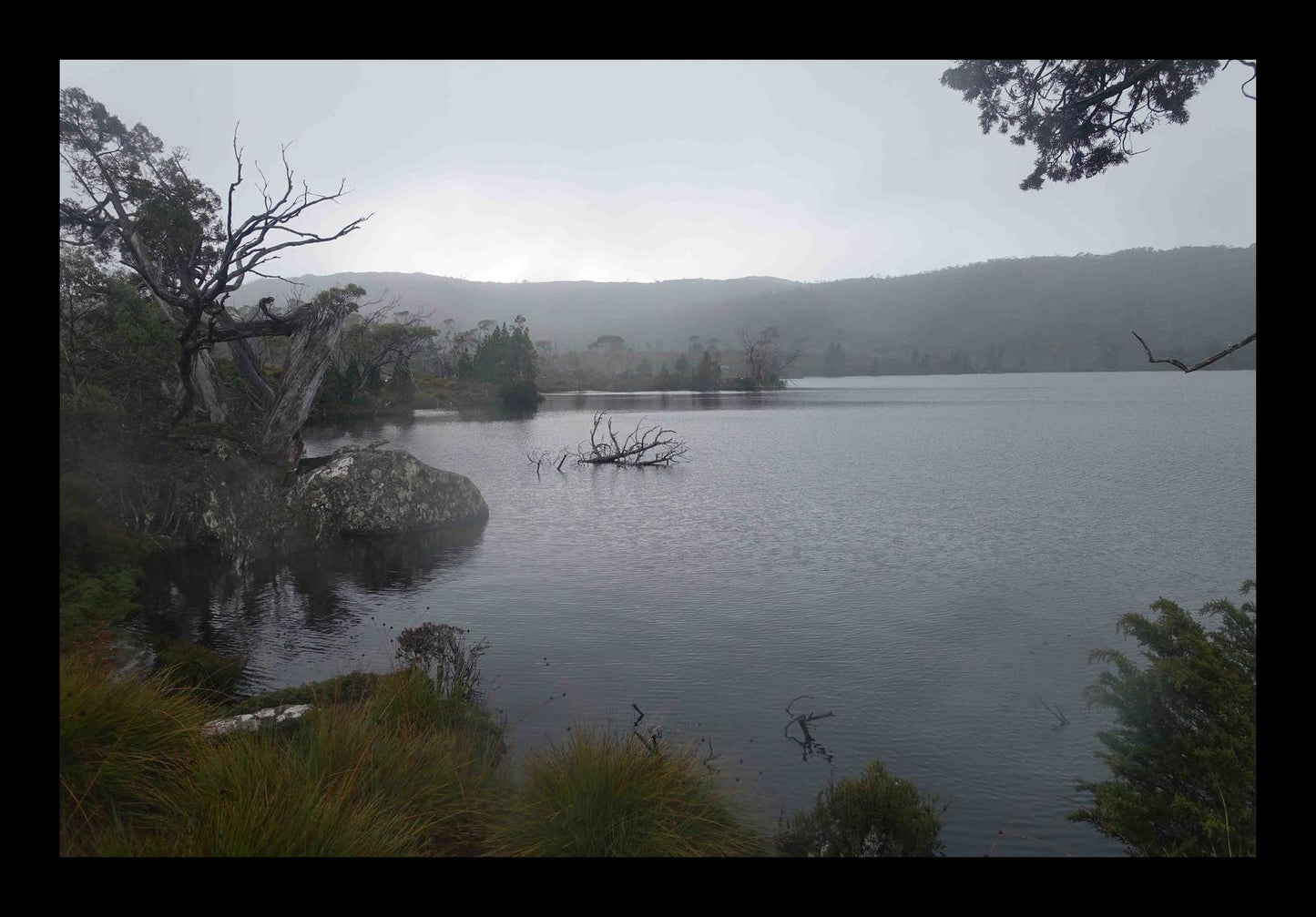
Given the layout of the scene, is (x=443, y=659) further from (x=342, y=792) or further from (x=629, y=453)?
(x=629, y=453)

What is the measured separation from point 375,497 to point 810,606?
34.5ft

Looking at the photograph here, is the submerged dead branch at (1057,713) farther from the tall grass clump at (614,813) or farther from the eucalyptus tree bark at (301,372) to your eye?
the eucalyptus tree bark at (301,372)

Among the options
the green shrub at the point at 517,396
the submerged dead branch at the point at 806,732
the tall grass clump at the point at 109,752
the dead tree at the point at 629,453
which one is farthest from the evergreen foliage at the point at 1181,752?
the green shrub at the point at 517,396

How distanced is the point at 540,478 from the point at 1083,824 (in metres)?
20.7

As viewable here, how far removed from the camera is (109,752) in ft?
15.1

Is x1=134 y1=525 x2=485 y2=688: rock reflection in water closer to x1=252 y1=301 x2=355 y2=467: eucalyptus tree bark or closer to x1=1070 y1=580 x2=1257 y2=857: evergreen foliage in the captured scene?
x1=252 y1=301 x2=355 y2=467: eucalyptus tree bark

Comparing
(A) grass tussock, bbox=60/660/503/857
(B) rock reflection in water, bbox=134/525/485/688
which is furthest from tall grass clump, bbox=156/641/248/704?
(A) grass tussock, bbox=60/660/503/857

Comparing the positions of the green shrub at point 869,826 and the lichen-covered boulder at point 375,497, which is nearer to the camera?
the green shrub at point 869,826

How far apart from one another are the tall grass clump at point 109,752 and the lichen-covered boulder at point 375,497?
37.3ft

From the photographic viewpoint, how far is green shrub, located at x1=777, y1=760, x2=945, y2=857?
541 cm

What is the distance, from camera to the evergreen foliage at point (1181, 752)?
5.13m

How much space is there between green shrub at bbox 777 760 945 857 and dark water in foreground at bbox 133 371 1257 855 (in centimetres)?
64
